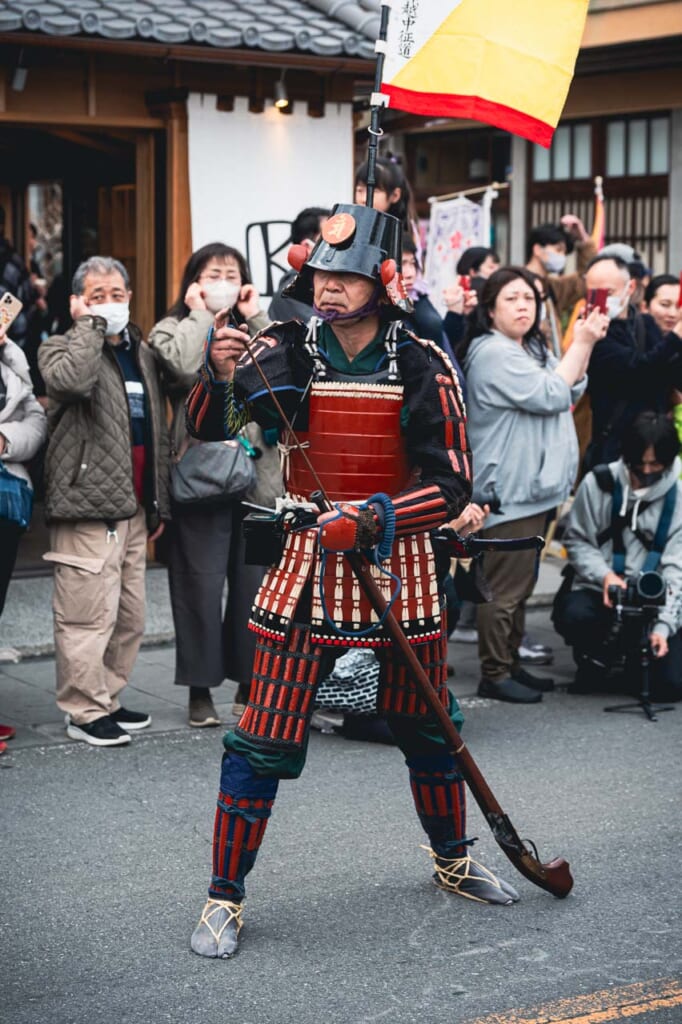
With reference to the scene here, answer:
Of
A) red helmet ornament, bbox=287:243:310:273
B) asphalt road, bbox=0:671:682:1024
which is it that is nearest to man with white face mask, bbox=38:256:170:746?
asphalt road, bbox=0:671:682:1024

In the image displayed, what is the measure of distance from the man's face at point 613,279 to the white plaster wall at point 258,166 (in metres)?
1.94

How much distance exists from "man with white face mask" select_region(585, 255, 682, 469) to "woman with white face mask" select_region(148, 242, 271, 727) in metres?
2.34

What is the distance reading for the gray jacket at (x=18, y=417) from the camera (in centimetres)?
602

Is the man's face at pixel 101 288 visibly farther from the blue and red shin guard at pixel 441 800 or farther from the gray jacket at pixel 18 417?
the blue and red shin guard at pixel 441 800

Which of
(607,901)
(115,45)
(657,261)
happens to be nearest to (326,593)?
(607,901)

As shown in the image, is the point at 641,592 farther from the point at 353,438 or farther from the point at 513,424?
the point at 353,438

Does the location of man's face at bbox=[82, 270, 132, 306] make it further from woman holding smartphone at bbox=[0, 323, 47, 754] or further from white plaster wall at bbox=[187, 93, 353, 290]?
white plaster wall at bbox=[187, 93, 353, 290]

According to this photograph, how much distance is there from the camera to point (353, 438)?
4.27m

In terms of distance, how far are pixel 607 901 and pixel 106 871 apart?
155cm

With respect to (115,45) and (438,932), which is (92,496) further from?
(115,45)

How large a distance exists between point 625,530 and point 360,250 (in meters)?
3.41

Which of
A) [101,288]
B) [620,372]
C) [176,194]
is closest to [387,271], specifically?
[101,288]

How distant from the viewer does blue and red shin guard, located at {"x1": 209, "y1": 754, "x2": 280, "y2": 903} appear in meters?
4.19

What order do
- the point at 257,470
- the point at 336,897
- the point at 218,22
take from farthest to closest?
the point at 218,22, the point at 257,470, the point at 336,897
